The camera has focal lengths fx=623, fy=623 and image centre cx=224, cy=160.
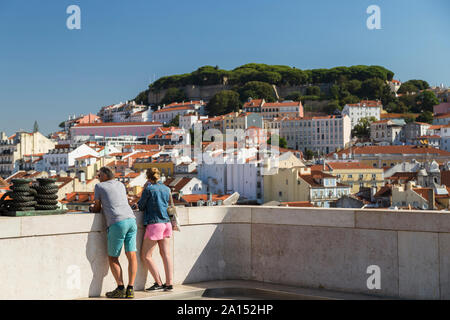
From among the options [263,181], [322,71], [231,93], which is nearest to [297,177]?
[263,181]

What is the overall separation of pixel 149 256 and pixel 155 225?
276 mm

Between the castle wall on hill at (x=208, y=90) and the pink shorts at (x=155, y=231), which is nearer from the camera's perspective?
the pink shorts at (x=155, y=231)

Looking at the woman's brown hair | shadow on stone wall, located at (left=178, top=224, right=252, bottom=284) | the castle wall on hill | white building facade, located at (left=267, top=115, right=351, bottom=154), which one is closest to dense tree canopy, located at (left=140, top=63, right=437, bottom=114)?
the castle wall on hill

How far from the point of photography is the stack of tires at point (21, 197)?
501 centimetres

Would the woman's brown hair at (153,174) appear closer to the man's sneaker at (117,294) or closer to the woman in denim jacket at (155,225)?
the woman in denim jacket at (155,225)

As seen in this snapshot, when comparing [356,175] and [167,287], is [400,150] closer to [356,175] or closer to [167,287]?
[356,175]

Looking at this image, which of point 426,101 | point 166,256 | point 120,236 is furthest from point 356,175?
point 426,101

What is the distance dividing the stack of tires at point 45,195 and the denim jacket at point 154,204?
745mm

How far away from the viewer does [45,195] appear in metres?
5.16

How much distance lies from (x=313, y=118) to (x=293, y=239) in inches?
3509

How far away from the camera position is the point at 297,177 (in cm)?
4569

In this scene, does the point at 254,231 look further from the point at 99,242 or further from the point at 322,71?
the point at 322,71

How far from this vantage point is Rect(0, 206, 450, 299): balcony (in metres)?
4.82

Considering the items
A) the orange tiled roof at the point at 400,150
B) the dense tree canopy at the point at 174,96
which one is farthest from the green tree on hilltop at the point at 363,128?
the dense tree canopy at the point at 174,96
